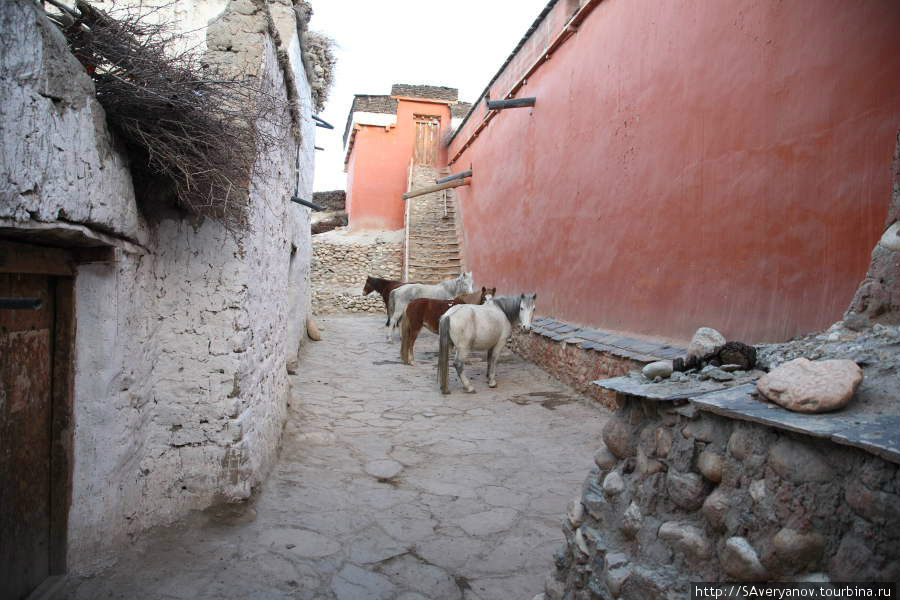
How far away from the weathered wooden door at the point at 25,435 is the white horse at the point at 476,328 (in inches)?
194

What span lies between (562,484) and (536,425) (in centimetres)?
160

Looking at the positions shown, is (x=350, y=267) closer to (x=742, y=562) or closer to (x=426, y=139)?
(x=426, y=139)

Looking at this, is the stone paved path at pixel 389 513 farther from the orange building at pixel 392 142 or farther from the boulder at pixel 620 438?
the orange building at pixel 392 142

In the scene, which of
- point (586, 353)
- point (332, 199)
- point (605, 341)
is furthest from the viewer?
point (332, 199)

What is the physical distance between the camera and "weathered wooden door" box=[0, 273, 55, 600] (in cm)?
214

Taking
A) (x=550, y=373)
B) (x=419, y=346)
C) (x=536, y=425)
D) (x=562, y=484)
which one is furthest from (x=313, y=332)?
(x=562, y=484)

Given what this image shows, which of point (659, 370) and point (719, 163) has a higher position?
point (719, 163)

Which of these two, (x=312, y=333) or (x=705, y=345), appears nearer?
(x=705, y=345)

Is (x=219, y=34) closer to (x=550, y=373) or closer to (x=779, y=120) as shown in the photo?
(x=779, y=120)

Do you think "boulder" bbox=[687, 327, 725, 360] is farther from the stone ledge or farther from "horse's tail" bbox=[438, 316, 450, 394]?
"horse's tail" bbox=[438, 316, 450, 394]

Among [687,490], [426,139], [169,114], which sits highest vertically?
[426,139]

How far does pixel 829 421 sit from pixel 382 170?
61.6ft

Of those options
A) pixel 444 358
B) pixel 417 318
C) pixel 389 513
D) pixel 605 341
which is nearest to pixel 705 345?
pixel 389 513

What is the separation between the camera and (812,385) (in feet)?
5.17
